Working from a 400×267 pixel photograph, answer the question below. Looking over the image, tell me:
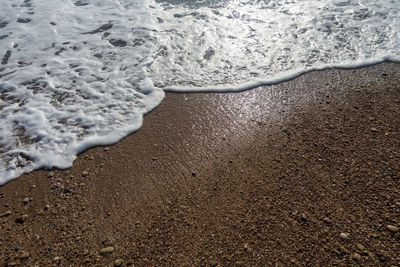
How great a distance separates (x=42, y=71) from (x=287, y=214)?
14.3 feet

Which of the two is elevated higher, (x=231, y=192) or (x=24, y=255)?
(x=231, y=192)

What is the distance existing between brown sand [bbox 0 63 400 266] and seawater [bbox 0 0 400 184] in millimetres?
423

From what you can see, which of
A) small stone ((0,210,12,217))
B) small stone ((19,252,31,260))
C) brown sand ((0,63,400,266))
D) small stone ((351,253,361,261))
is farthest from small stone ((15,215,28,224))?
small stone ((351,253,361,261))

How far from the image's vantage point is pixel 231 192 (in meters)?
2.61

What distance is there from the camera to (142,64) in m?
4.50

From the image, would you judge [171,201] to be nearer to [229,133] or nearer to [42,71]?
[229,133]

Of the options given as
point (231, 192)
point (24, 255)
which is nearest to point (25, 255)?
point (24, 255)

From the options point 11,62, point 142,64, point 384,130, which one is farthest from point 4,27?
point 384,130

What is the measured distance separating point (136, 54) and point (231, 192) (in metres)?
3.29

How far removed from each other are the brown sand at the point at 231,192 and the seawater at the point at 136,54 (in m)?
0.42

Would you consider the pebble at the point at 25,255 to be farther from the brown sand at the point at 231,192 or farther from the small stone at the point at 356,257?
the small stone at the point at 356,257

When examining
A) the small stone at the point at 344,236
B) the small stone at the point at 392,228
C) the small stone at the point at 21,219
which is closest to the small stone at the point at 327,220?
the small stone at the point at 344,236

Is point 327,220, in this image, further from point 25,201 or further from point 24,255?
point 25,201

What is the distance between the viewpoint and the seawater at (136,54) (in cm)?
346
